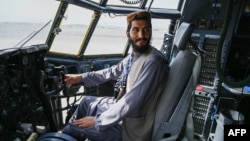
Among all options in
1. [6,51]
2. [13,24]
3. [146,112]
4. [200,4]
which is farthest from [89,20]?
[146,112]

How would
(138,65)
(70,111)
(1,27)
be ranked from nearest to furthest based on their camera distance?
(138,65), (70,111), (1,27)

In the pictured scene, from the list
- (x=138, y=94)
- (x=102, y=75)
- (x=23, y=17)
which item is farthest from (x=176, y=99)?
(x=23, y=17)

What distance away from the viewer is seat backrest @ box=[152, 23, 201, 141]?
1.36m

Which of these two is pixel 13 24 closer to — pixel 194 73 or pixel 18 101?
pixel 18 101

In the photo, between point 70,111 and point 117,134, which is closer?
point 117,134

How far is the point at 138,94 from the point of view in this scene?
1375mm

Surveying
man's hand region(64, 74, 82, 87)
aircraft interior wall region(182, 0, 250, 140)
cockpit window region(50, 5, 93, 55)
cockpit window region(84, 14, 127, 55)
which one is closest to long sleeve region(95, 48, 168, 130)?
man's hand region(64, 74, 82, 87)

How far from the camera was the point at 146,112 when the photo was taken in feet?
4.76

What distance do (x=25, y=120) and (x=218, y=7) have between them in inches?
83.3

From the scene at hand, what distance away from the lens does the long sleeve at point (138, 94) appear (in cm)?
137

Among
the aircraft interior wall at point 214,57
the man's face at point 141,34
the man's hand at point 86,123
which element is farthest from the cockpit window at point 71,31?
the man's hand at point 86,123

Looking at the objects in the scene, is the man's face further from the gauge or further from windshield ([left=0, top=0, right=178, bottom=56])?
the gauge

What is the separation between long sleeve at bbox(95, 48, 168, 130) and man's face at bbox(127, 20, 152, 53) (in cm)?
14

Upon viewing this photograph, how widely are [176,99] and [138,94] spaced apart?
0.22 meters
